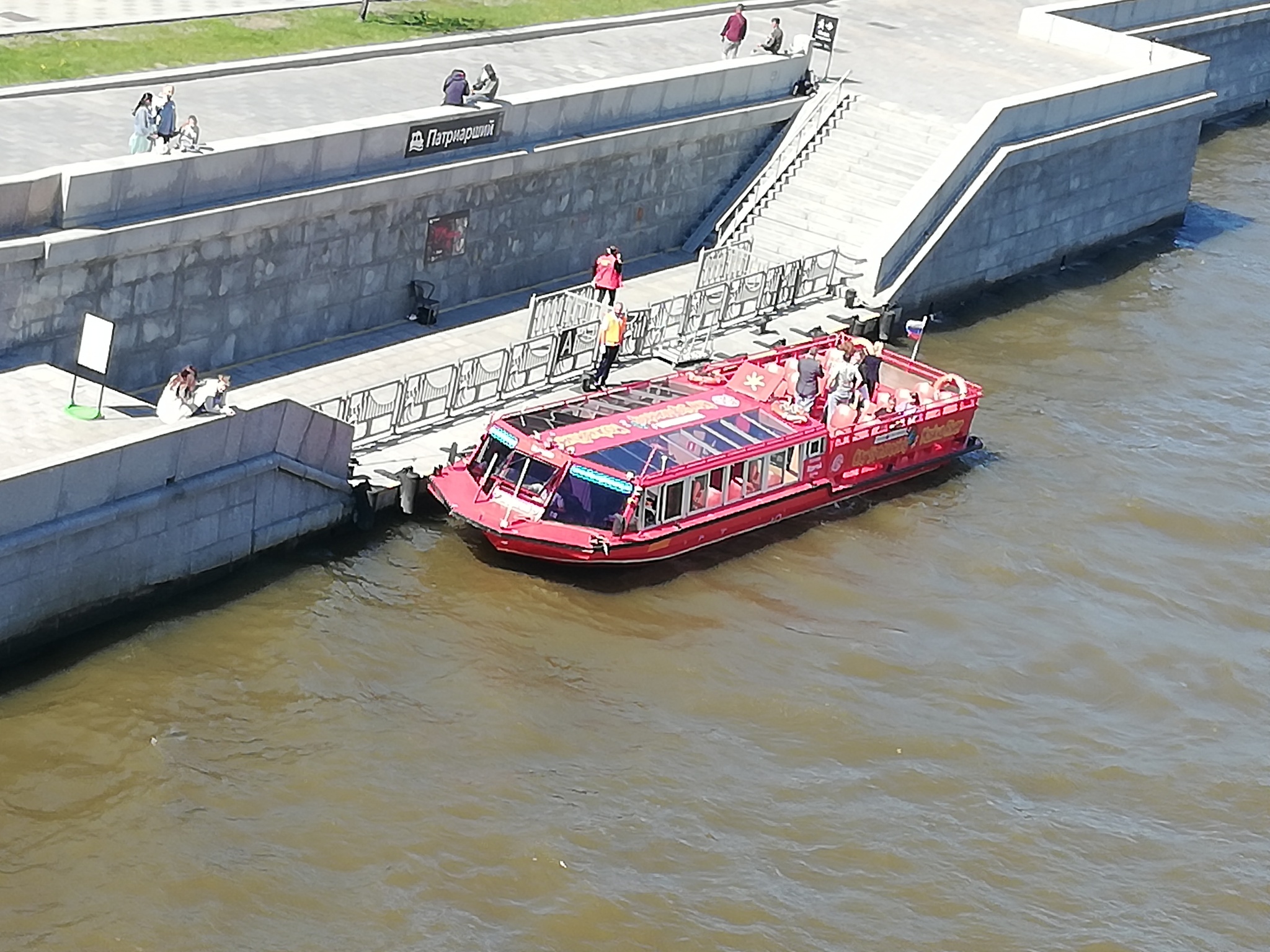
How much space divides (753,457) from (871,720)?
5.49 metres

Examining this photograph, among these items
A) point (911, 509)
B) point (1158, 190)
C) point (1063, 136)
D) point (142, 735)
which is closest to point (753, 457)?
point (911, 509)

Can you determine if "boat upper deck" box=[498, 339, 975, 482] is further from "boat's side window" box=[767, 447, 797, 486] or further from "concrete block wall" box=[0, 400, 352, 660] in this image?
"concrete block wall" box=[0, 400, 352, 660]

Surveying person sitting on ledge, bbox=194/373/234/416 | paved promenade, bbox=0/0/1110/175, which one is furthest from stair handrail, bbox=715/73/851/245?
person sitting on ledge, bbox=194/373/234/416

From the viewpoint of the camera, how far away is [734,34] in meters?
41.5

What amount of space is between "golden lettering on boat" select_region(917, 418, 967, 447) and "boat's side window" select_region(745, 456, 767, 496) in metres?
3.55

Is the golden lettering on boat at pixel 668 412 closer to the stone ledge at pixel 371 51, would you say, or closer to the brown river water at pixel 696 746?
the brown river water at pixel 696 746

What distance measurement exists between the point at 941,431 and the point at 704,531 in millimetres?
5535

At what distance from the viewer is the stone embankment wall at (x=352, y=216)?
27656 mm

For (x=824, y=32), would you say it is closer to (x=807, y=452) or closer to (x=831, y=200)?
(x=831, y=200)

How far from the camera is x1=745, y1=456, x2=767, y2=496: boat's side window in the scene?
28984 millimetres

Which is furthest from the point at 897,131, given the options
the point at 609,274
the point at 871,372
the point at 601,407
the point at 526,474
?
the point at 526,474

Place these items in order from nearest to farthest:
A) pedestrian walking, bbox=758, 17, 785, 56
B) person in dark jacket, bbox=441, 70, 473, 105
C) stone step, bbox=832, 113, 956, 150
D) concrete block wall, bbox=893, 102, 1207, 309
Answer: person in dark jacket, bbox=441, 70, 473, 105 → concrete block wall, bbox=893, 102, 1207, 309 → stone step, bbox=832, 113, 956, 150 → pedestrian walking, bbox=758, 17, 785, 56

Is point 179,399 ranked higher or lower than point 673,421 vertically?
higher

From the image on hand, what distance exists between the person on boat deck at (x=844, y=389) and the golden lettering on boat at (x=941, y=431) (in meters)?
1.19
